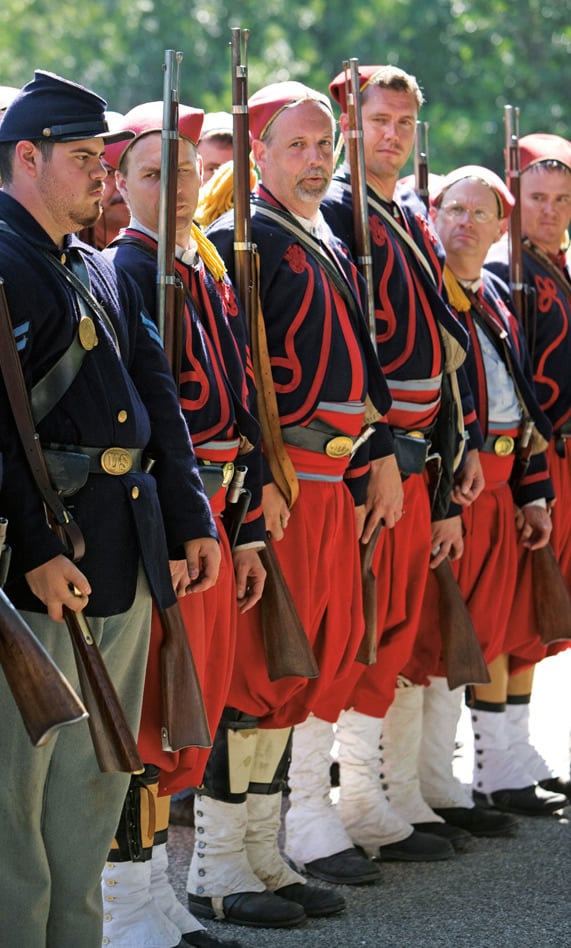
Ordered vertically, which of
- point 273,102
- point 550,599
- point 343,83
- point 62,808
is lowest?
point 62,808

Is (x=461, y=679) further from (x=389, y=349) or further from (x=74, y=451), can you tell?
(x=74, y=451)

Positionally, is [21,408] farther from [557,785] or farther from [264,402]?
[557,785]

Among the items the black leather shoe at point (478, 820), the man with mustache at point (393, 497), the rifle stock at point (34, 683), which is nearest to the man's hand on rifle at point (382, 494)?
the man with mustache at point (393, 497)

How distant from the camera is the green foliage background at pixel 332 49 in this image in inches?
816

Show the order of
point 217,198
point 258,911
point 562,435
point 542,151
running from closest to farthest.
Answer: point 258,911 < point 217,198 < point 562,435 < point 542,151

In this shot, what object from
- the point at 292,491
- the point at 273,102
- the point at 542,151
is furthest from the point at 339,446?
the point at 542,151

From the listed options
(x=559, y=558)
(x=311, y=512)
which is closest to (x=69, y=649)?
(x=311, y=512)

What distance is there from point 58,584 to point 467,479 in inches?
97.3

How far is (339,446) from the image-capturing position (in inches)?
198

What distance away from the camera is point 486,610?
237 inches

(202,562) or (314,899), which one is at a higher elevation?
(202,562)

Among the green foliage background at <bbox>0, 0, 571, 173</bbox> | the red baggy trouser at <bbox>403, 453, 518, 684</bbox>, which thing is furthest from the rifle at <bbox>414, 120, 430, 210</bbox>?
the green foliage background at <bbox>0, 0, 571, 173</bbox>

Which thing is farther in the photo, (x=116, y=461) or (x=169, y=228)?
(x=169, y=228)

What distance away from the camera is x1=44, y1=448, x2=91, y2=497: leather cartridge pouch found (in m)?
3.68
